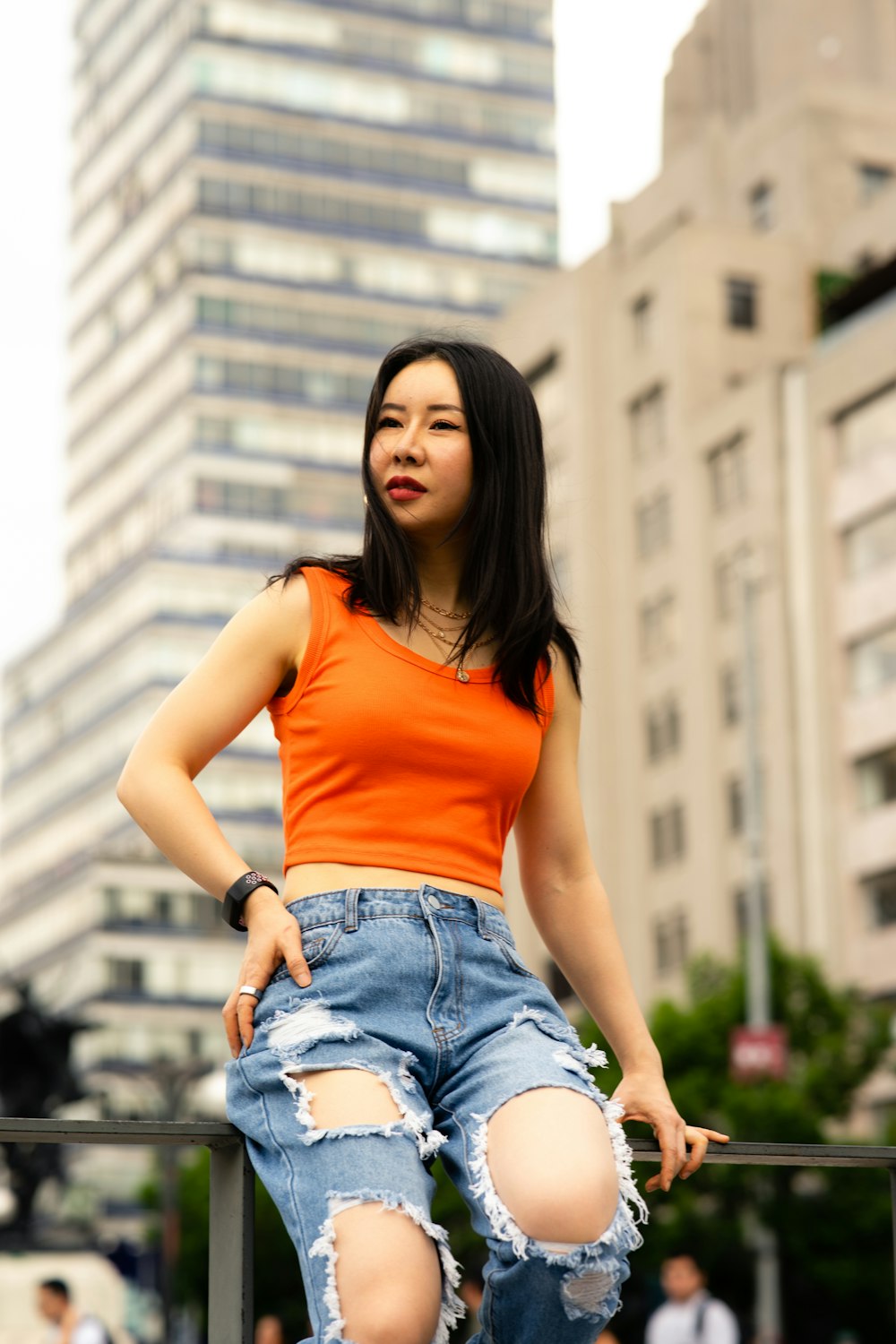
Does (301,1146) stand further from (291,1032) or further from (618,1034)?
(618,1034)

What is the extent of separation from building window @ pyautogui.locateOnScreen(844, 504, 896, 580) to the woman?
147ft

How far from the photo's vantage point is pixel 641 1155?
125 inches

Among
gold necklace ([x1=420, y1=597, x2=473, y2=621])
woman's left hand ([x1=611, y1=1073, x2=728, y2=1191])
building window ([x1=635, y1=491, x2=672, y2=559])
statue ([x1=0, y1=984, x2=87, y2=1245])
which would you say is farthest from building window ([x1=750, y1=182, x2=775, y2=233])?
woman's left hand ([x1=611, y1=1073, x2=728, y2=1191])

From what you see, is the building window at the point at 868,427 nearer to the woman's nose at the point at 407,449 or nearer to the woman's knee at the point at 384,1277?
the woman's nose at the point at 407,449

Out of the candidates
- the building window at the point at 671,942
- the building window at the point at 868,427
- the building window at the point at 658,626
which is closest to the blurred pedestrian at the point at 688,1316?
the building window at the point at 868,427

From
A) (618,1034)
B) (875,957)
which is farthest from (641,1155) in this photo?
(875,957)

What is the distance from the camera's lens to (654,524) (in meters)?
58.2

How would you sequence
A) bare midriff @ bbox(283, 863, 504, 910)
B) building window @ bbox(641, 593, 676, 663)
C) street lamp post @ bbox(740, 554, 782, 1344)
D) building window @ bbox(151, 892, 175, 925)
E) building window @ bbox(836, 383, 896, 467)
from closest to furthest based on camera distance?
bare midriff @ bbox(283, 863, 504, 910)
street lamp post @ bbox(740, 554, 782, 1344)
building window @ bbox(836, 383, 896, 467)
building window @ bbox(641, 593, 676, 663)
building window @ bbox(151, 892, 175, 925)

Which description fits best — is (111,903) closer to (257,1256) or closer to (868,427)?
(257,1256)

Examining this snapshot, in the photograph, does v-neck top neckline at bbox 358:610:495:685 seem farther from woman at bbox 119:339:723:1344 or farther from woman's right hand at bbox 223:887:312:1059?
woman's right hand at bbox 223:887:312:1059

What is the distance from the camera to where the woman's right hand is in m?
3.06

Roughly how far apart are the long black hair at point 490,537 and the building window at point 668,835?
168ft

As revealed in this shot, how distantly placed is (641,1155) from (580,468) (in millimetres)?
57635

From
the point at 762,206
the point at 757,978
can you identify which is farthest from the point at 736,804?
the point at 757,978
